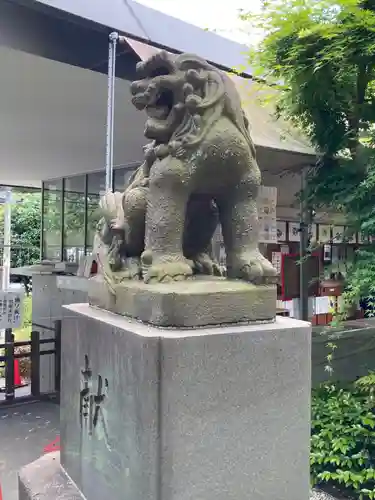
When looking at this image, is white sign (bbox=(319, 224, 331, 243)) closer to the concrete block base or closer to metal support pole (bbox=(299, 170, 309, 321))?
metal support pole (bbox=(299, 170, 309, 321))

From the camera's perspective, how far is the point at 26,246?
42.4ft

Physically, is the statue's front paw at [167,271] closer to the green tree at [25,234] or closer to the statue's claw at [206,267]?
the statue's claw at [206,267]

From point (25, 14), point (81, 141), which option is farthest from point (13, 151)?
point (25, 14)

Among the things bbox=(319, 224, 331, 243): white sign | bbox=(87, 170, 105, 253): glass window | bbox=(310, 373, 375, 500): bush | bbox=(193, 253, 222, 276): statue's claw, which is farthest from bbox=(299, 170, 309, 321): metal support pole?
bbox=(87, 170, 105, 253): glass window

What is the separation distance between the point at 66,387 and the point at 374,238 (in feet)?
9.27

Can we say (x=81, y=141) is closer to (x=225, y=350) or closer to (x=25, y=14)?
(x=25, y=14)

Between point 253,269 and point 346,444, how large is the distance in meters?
1.95

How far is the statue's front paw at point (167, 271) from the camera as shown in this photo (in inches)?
68.4

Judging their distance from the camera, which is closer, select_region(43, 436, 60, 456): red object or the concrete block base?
the concrete block base

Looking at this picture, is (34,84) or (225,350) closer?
(225,350)

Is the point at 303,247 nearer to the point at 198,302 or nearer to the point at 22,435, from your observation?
the point at 198,302

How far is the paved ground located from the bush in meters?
2.24

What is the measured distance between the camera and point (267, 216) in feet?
13.7

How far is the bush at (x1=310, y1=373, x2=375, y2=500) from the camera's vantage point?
2898mm
